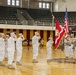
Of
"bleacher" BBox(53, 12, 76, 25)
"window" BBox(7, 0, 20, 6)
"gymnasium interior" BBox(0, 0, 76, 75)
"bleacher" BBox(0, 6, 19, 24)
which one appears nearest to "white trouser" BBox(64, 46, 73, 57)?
"gymnasium interior" BBox(0, 0, 76, 75)

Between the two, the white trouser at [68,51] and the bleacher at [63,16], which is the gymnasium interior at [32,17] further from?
the white trouser at [68,51]

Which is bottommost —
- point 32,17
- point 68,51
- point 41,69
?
point 41,69

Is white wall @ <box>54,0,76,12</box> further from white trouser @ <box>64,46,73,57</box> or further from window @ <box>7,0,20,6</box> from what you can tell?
white trouser @ <box>64,46,73,57</box>

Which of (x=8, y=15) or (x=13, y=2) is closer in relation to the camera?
(x=8, y=15)

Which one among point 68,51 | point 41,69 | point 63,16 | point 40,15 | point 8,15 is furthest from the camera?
point 40,15

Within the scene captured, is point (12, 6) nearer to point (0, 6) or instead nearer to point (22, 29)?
point (0, 6)

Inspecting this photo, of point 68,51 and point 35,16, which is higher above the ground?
point 35,16

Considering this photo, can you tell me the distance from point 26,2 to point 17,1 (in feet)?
4.63

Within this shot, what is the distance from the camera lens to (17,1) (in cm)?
4056

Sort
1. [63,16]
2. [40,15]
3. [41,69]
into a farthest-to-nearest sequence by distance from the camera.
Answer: [40,15]
[63,16]
[41,69]

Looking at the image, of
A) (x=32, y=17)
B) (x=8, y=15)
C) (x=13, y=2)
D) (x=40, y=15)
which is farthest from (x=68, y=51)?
(x=13, y=2)

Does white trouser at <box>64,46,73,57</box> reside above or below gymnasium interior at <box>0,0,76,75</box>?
below

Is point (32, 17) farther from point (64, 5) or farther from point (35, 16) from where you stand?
point (64, 5)

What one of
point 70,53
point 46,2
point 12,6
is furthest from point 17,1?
point 70,53
